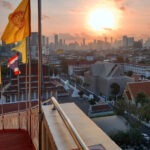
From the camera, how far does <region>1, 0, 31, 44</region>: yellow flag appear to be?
5.99 ft

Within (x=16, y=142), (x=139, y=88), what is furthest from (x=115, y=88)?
(x=16, y=142)

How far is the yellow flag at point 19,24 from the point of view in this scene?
1.82 metres

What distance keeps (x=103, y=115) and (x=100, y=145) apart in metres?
10.1

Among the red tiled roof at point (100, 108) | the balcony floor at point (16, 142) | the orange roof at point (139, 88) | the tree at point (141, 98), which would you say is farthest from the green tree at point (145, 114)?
the balcony floor at point (16, 142)

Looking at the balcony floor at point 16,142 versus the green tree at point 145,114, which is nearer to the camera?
the balcony floor at point 16,142

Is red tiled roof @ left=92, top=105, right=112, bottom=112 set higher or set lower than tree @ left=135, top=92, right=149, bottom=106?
lower

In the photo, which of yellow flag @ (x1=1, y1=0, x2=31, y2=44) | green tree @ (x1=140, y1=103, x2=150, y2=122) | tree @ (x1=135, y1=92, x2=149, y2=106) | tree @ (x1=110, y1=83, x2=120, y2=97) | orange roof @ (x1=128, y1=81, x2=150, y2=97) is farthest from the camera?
tree @ (x1=110, y1=83, x2=120, y2=97)

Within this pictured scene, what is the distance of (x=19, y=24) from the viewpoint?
6.31ft

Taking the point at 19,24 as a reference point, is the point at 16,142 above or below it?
below

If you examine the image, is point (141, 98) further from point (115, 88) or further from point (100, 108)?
point (115, 88)

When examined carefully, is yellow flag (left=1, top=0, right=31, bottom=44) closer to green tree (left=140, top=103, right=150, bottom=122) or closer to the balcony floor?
the balcony floor

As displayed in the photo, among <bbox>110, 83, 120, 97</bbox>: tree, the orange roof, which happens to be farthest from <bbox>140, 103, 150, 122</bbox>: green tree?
<bbox>110, 83, 120, 97</bbox>: tree

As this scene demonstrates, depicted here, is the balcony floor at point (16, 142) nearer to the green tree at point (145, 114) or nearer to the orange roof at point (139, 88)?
the green tree at point (145, 114)

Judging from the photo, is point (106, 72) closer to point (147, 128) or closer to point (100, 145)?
point (147, 128)
